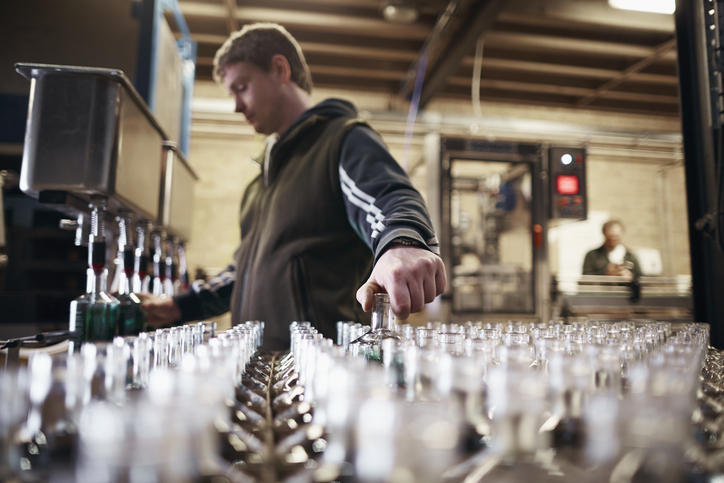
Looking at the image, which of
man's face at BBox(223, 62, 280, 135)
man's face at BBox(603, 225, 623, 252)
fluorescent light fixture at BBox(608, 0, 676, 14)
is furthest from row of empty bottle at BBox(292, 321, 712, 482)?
man's face at BBox(603, 225, 623, 252)

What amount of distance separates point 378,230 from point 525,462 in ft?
2.73

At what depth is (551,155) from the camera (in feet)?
12.0

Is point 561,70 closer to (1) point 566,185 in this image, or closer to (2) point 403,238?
(1) point 566,185

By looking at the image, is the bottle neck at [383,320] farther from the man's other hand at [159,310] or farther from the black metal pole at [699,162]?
the black metal pole at [699,162]

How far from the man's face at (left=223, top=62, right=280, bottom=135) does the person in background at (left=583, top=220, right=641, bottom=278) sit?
3539mm

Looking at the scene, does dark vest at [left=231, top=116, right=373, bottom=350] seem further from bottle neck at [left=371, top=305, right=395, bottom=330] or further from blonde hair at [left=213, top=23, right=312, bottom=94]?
bottle neck at [left=371, top=305, right=395, bottom=330]

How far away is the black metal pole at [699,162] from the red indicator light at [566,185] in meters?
2.11

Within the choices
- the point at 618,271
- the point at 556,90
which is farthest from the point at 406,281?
the point at 556,90

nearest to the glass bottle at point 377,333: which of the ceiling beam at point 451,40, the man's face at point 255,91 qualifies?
the man's face at point 255,91

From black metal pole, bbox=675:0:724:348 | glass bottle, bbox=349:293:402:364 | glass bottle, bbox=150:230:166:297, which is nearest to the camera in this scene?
glass bottle, bbox=349:293:402:364

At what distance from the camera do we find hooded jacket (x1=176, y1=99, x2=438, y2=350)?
136 cm

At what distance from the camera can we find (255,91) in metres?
1.74

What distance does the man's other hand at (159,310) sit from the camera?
1609mm

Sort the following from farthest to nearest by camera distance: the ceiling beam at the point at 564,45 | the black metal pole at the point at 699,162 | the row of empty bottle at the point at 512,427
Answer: the ceiling beam at the point at 564,45 < the black metal pole at the point at 699,162 < the row of empty bottle at the point at 512,427
